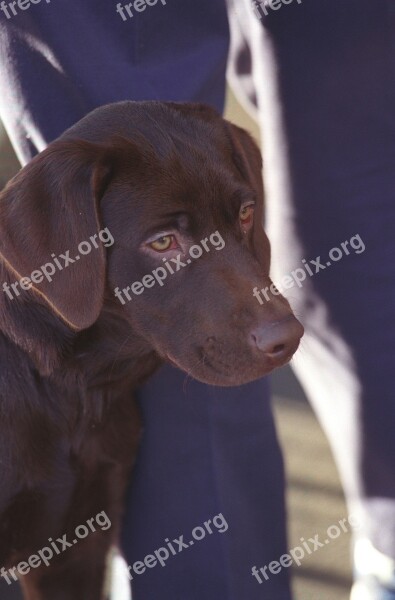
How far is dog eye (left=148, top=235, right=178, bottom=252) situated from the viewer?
5.44 ft

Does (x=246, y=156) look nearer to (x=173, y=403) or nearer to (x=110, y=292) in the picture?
(x=110, y=292)

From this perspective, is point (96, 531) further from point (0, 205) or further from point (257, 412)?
point (0, 205)

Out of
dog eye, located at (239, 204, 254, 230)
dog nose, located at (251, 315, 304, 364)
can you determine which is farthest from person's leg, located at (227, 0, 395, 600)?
dog nose, located at (251, 315, 304, 364)

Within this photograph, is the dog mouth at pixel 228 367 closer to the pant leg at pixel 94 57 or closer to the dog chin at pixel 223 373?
the dog chin at pixel 223 373

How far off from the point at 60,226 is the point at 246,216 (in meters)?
0.39

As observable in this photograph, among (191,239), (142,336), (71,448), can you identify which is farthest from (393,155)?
(71,448)

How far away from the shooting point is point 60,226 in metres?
1.59

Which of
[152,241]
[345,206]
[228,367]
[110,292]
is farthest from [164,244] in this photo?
[345,206]

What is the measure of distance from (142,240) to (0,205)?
254 millimetres

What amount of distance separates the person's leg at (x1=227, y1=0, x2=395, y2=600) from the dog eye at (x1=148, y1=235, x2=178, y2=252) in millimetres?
403

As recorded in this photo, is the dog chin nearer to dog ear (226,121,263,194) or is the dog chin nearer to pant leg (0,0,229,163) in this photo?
dog ear (226,121,263,194)

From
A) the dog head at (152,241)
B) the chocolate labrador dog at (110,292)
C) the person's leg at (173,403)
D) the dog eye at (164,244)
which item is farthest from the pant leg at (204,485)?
the dog eye at (164,244)

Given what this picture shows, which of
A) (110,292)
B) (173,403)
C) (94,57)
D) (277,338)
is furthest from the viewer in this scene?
(173,403)

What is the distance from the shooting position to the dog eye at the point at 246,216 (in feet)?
5.79
